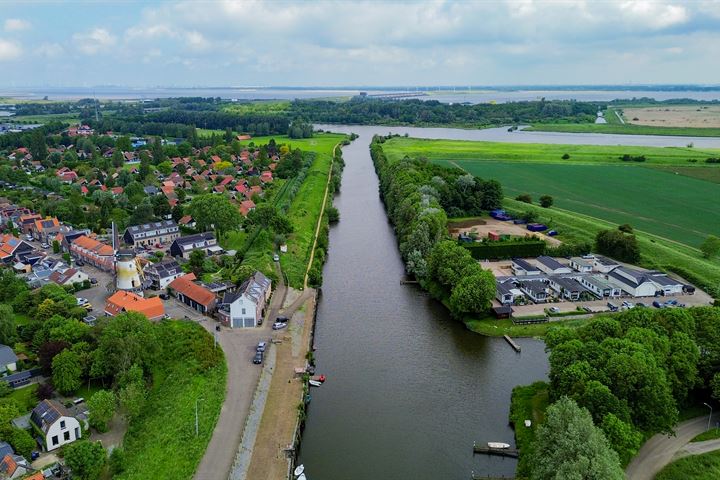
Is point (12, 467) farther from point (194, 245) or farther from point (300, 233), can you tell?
point (300, 233)

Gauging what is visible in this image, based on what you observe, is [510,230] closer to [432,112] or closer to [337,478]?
[337,478]

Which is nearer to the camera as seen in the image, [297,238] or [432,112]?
[297,238]

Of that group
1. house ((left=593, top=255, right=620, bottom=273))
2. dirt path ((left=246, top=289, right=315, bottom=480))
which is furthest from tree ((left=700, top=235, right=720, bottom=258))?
dirt path ((left=246, top=289, right=315, bottom=480))

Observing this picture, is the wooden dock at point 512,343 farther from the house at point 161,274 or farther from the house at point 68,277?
the house at point 68,277

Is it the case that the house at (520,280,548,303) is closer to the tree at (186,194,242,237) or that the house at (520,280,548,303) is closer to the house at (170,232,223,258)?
the house at (170,232,223,258)

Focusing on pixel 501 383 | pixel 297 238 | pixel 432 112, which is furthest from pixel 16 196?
pixel 432 112

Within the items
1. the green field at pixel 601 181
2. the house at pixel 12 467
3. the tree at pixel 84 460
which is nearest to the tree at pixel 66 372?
the house at pixel 12 467
